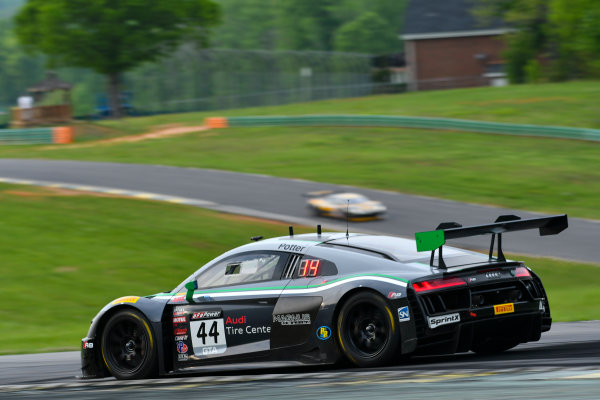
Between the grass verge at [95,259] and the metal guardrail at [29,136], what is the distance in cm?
1832

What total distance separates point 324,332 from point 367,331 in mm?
386

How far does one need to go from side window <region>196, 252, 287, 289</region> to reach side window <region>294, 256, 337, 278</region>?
0.21 meters

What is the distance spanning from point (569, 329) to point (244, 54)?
57.5 m

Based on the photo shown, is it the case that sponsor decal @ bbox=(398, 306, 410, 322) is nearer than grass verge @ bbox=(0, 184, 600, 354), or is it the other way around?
sponsor decal @ bbox=(398, 306, 410, 322)

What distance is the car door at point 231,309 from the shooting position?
8156 millimetres

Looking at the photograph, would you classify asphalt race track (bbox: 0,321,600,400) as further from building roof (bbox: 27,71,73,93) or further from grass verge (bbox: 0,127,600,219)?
building roof (bbox: 27,71,73,93)

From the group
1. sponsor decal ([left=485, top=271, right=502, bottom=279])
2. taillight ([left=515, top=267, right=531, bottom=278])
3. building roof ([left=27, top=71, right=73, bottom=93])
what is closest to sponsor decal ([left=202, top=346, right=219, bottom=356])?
sponsor decal ([left=485, top=271, right=502, bottom=279])

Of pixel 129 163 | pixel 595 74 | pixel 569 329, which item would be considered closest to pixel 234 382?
pixel 569 329

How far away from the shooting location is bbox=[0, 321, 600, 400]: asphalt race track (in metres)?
5.66

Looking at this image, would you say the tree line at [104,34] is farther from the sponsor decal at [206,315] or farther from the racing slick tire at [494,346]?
the racing slick tire at [494,346]

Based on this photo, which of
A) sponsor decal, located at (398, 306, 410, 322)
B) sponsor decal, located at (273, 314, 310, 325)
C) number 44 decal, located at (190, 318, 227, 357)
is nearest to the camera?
sponsor decal, located at (398, 306, 410, 322)

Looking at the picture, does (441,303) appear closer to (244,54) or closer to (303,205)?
(303,205)

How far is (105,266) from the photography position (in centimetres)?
1789

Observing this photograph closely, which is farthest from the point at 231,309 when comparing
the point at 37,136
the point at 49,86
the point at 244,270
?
the point at 49,86
